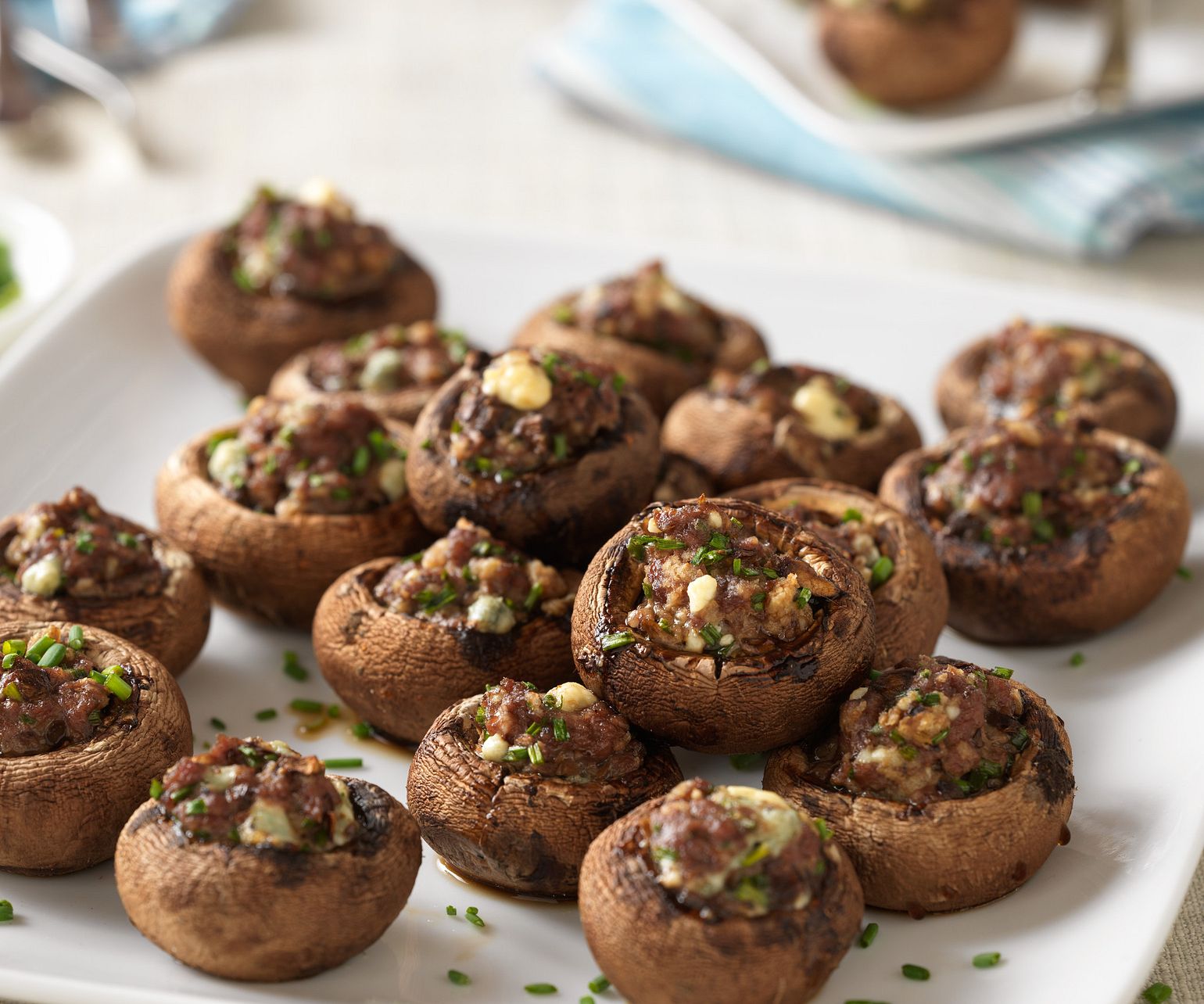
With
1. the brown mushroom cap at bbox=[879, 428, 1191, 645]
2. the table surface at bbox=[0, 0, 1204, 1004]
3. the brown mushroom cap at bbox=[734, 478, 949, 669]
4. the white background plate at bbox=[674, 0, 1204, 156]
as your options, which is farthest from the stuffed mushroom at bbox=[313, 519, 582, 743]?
the white background plate at bbox=[674, 0, 1204, 156]

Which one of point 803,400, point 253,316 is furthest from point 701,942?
point 253,316

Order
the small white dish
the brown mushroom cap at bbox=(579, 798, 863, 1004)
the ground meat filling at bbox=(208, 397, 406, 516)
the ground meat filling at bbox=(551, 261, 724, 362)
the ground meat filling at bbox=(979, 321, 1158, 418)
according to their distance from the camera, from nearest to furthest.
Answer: the brown mushroom cap at bbox=(579, 798, 863, 1004) → the ground meat filling at bbox=(208, 397, 406, 516) → the ground meat filling at bbox=(979, 321, 1158, 418) → the ground meat filling at bbox=(551, 261, 724, 362) → the small white dish

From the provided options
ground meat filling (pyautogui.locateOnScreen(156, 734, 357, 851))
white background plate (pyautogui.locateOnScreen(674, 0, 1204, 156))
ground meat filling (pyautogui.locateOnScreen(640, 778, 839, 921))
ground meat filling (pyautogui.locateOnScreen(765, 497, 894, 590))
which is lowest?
ground meat filling (pyautogui.locateOnScreen(156, 734, 357, 851))

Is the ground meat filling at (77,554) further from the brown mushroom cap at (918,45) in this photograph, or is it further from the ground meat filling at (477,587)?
the brown mushroom cap at (918,45)

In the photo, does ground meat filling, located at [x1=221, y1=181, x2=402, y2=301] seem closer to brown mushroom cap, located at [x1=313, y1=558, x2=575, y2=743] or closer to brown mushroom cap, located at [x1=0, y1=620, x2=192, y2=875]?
brown mushroom cap, located at [x1=313, y1=558, x2=575, y2=743]

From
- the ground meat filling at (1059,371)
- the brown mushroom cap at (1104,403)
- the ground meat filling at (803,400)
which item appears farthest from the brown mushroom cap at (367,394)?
the ground meat filling at (1059,371)

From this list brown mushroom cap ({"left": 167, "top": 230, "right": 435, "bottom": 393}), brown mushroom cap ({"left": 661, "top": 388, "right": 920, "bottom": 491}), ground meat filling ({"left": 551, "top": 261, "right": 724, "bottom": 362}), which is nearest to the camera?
brown mushroom cap ({"left": 661, "top": 388, "right": 920, "bottom": 491})

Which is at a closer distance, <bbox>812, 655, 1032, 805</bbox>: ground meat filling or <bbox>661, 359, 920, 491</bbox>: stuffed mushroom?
<bbox>812, 655, 1032, 805</bbox>: ground meat filling
